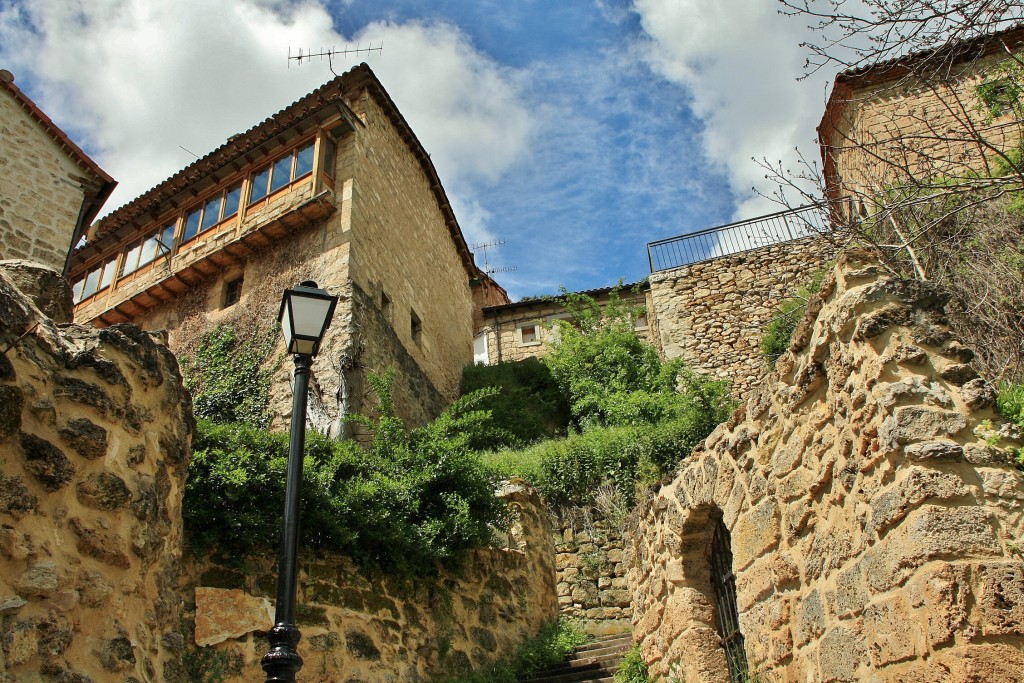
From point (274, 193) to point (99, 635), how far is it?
45.3 feet

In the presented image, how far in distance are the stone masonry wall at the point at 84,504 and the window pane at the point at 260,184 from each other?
42.3ft

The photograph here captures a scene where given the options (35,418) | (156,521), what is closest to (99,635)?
(156,521)

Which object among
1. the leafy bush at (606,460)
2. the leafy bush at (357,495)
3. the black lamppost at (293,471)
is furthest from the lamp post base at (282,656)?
the leafy bush at (606,460)

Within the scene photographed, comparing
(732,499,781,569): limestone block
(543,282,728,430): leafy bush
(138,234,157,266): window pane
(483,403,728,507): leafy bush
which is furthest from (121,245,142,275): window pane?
(732,499,781,569): limestone block

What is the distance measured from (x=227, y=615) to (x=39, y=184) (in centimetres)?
866

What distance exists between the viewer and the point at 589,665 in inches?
309

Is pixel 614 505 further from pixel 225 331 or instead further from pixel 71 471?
pixel 71 471

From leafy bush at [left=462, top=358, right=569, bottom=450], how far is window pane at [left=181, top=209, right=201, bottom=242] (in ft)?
24.2

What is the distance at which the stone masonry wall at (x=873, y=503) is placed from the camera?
9.71 ft

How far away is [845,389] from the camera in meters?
3.85

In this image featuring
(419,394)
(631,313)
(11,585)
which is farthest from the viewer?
(631,313)

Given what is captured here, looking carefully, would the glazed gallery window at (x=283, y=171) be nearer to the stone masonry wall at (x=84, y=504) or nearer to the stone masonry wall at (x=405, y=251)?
the stone masonry wall at (x=405, y=251)

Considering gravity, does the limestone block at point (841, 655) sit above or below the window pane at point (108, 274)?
below

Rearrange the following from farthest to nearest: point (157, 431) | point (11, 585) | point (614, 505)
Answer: point (614, 505) < point (157, 431) < point (11, 585)
